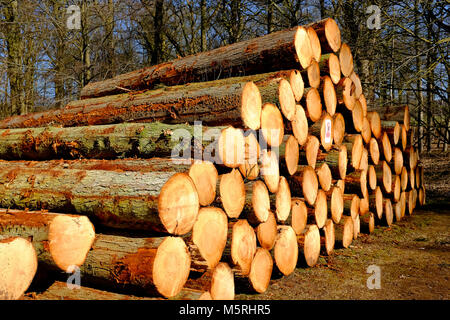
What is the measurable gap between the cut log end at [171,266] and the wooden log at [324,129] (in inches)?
98.0

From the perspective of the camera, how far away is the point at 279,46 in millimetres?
3928

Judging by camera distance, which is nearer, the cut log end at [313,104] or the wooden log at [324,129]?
the cut log end at [313,104]

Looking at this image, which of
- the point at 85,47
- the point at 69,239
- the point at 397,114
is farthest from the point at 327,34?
the point at 85,47

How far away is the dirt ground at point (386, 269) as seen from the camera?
10.9 ft

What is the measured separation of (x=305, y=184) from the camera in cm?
399

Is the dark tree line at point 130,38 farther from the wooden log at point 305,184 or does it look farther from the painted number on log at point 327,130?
the wooden log at point 305,184

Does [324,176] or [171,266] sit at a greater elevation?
[324,176]

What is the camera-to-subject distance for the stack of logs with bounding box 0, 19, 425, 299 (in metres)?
2.39

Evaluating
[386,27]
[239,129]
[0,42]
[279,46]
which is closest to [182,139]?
[239,129]

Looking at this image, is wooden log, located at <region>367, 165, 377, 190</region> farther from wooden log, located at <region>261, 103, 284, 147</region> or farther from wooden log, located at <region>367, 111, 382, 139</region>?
wooden log, located at <region>261, 103, 284, 147</region>

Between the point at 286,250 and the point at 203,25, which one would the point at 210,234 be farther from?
the point at 203,25

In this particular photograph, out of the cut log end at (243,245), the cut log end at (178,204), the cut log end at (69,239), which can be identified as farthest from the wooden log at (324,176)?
the cut log end at (69,239)

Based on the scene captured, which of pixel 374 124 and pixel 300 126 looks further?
pixel 374 124

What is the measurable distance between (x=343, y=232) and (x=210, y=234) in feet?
8.33
